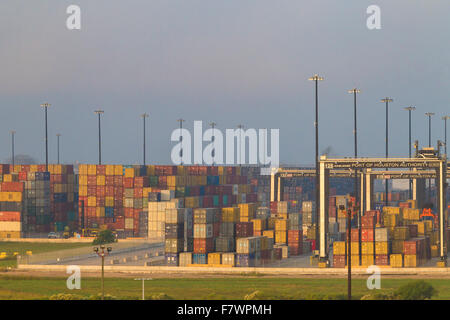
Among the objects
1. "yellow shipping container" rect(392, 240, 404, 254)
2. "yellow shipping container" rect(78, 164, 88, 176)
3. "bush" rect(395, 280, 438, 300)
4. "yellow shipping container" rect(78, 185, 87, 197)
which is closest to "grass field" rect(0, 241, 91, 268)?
"yellow shipping container" rect(78, 185, 87, 197)

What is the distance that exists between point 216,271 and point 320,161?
16226mm

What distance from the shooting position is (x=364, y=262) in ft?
263

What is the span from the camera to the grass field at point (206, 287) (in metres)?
59.2

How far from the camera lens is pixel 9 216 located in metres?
140

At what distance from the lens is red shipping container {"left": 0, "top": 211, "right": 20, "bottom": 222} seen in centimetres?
13975

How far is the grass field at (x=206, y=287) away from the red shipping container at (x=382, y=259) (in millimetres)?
8668

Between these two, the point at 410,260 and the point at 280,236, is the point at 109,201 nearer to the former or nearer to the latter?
the point at 280,236

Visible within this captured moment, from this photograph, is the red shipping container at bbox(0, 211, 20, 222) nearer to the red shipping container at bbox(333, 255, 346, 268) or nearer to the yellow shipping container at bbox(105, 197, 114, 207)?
the yellow shipping container at bbox(105, 197, 114, 207)

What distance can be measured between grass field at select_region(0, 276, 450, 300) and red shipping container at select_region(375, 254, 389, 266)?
8.67 meters

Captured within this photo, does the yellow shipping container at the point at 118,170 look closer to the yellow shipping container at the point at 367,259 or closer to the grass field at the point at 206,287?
the grass field at the point at 206,287

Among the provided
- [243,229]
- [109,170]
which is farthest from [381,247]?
[109,170]
